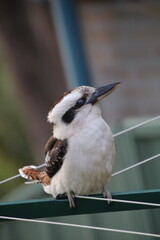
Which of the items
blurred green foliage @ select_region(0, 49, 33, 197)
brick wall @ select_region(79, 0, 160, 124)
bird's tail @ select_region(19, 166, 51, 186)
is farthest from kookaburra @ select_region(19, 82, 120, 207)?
blurred green foliage @ select_region(0, 49, 33, 197)

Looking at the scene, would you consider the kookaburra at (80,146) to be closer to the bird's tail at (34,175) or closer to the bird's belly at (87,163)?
the bird's belly at (87,163)

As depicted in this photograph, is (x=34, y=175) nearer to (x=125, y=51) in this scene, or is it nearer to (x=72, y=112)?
(x=72, y=112)

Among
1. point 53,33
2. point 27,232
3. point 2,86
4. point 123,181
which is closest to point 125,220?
point 123,181

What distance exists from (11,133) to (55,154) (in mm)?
6506

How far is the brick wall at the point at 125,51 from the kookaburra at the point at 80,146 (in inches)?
157

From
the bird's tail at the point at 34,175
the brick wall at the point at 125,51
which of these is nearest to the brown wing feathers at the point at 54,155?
the bird's tail at the point at 34,175

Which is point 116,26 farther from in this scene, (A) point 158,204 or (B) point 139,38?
(A) point 158,204

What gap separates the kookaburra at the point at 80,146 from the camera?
4.39 m

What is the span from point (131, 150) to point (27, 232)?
954 mm

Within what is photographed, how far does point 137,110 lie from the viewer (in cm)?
883

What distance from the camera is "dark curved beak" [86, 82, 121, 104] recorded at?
14.6 ft

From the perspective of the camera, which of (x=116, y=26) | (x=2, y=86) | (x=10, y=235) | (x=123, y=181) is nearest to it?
(x=10, y=235)

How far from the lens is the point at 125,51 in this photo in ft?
28.8

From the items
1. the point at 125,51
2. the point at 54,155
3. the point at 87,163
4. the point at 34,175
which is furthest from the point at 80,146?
the point at 125,51
